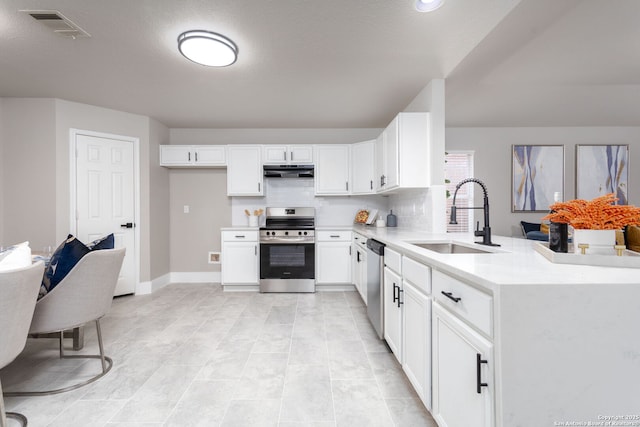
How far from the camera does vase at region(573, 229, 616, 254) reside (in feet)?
3.76

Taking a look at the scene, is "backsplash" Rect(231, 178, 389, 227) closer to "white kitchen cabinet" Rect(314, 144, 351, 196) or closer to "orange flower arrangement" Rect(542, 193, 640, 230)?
"white kitchen cabinet" Rect(314, 144, 351, 196)

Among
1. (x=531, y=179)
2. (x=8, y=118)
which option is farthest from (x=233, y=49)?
(x=531, y=179)

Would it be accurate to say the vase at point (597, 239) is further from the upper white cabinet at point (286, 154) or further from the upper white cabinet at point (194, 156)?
the upper white cabinet at point (194, 156)

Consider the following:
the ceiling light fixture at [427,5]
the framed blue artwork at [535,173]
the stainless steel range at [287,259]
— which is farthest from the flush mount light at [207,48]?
the framed blue artwork at [535,173]

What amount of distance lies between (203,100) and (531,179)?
5171 millimetres

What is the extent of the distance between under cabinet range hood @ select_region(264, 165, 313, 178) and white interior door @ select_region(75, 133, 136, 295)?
5.99ft

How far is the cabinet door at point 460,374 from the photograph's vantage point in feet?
3.16

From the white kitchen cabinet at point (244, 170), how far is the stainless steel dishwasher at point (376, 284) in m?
2.19

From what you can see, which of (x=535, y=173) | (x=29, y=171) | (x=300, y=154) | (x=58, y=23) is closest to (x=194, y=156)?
(x=300, y=154)

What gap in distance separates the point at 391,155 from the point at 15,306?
3.03 m

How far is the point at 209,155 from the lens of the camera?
423 centimetres

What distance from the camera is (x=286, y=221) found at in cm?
442

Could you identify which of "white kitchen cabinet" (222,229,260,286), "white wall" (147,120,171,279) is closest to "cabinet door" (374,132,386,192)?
"white kitchen cabinet" (222,229,260,286)

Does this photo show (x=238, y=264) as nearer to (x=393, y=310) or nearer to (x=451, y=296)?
(x=393, y=310)
